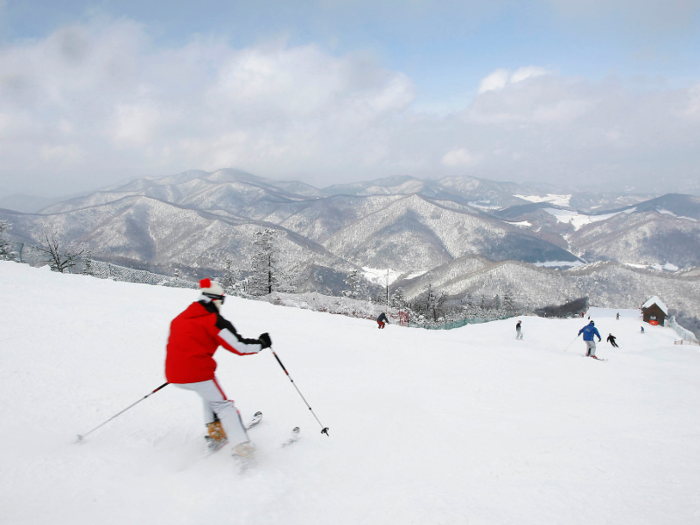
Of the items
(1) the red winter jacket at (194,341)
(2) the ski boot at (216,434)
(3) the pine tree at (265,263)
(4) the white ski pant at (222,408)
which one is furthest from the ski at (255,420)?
(3) the pine tree at (265,263)

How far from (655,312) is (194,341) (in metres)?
65.9

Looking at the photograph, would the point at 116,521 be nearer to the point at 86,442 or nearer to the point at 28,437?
the point at 86,442

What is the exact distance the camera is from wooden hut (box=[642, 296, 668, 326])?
49.9 m

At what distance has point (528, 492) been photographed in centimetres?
354

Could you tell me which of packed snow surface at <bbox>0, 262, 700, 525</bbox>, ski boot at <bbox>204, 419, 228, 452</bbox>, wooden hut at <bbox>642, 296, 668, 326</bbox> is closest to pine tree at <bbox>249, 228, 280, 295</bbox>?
packed snow surface at <bbox>0, 262, 700, 525</bbox>

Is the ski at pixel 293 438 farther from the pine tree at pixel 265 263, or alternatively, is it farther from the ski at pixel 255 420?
the pine tree at pixel 265 263

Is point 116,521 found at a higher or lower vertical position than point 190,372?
lower

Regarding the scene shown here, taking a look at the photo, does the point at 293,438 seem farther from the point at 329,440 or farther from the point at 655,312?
the point at 655,312

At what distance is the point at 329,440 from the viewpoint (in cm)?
467

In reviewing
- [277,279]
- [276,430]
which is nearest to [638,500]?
[276,430]

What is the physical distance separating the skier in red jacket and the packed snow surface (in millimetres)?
292

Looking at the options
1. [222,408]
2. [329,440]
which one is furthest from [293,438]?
[222,408]

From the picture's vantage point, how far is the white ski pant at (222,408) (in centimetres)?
386

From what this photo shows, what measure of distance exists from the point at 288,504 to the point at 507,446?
311 centimetres
